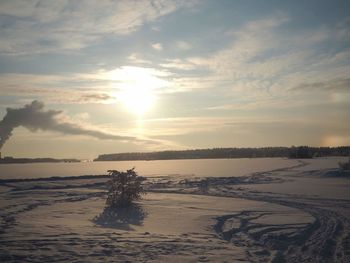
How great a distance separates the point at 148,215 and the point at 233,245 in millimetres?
5662

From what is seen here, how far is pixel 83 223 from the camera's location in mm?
13430

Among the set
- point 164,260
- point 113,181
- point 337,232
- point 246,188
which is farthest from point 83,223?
point 246,188

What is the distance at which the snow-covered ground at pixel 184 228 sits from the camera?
945 cm

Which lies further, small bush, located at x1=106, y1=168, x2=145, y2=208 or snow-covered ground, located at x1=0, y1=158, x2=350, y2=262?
small bush, located at x1=106, y1=168, x2=145, y2=208

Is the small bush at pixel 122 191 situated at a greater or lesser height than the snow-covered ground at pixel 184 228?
greater

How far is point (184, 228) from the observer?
1281 centimetres

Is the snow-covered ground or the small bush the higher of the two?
the small bush

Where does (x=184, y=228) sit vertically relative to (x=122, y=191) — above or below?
below

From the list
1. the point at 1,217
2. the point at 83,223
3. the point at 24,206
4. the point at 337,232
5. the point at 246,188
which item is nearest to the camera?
the point at 337,232

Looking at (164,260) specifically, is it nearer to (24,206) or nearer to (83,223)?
(83,223)

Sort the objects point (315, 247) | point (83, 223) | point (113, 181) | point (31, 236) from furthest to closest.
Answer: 1. point (113, 181)
2. point (83, 223)
3. point (31, 236)
4. point (315, 247)

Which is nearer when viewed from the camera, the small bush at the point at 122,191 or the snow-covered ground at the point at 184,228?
the snow-covered ground at the point at 184,228

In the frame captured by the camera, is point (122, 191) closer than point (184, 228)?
No

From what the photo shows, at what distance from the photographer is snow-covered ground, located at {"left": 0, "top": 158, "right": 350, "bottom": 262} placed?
9.45 m
